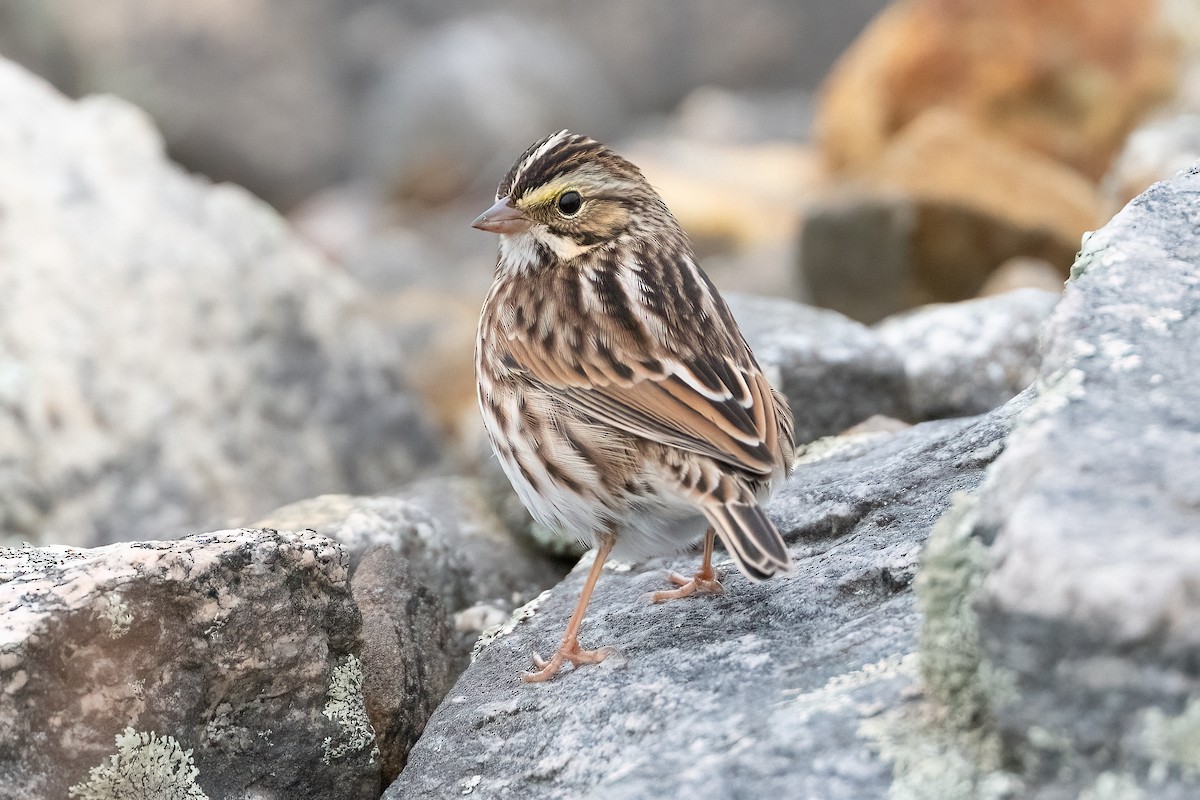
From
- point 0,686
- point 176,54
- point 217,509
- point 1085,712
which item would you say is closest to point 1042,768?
point 1085,712

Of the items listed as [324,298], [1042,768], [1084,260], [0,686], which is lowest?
[1042,768]

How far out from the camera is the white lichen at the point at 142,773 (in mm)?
2861

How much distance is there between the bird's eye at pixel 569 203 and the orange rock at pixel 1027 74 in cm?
577

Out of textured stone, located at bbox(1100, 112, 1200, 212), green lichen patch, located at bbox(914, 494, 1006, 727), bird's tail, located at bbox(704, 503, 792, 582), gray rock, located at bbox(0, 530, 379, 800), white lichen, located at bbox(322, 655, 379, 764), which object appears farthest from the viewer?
textured stone, located at bbox(1100, 112, 1200, 212)

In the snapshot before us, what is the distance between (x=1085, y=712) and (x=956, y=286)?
6.59 metres

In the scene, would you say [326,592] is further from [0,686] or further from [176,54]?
[176,54]

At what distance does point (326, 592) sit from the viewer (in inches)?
128

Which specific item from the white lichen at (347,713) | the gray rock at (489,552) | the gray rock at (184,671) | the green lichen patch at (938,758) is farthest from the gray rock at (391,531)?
the green lichen patch at (938,758)

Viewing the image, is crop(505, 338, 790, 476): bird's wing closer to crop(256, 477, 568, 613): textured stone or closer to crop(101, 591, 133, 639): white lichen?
crop(256, 477, 568, 613): textured stone

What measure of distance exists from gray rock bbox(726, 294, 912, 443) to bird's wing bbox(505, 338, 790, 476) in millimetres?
1276

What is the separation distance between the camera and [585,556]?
4.40m

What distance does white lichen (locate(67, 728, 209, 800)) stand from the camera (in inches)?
113

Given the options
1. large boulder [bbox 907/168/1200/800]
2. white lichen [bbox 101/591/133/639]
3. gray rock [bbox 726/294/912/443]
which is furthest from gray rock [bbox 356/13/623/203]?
large boulder [bbox 907/168/1200/800]

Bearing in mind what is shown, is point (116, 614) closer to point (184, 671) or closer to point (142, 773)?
point (184, 671)
